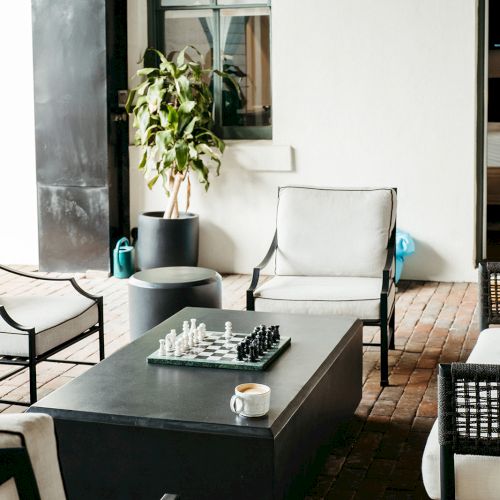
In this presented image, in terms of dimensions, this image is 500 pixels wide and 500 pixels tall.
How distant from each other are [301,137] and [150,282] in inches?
102

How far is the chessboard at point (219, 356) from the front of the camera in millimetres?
3615

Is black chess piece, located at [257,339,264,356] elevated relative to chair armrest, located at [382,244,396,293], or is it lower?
lower

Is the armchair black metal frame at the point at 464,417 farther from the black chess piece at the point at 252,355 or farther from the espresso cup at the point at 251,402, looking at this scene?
the black chess piece at the point at 252,355

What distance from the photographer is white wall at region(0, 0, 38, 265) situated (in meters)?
7.77

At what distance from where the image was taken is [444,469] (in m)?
2.74

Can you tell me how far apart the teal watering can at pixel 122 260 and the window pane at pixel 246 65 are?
49.7 inches

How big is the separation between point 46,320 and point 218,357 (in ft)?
3.51

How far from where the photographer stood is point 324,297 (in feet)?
15.7

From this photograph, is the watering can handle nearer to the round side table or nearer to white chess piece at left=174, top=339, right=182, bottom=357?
the round side table

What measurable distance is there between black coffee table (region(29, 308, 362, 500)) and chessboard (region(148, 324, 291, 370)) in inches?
1.1

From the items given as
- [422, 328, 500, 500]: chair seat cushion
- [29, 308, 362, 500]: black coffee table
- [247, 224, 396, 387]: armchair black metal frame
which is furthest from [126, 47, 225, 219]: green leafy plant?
[422, 328, 500, 500]: chair seat cushion

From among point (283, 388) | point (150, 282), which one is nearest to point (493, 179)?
point (150, 282)

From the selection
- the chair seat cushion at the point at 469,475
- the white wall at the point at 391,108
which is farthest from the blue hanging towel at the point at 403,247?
the chair seat cushion at the point at 469,475

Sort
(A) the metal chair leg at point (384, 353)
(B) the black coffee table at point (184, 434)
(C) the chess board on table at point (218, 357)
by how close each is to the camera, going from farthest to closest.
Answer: (A) the metal chair leg at point (384, 353), (C) the chess board on table at point (218, 357), (B) the black coffee table at point (184, 434)
